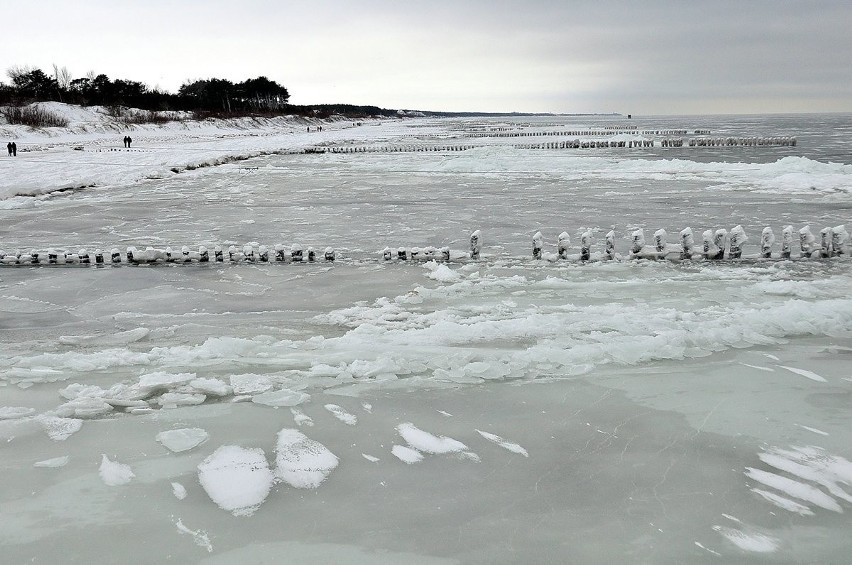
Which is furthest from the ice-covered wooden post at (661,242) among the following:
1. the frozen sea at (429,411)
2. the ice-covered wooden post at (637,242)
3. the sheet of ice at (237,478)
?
the sheet of ice at (237,478)

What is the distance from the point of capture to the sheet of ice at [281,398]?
5535 millimetres

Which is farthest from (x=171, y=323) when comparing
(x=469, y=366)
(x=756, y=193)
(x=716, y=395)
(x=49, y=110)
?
(x=49, y=110)

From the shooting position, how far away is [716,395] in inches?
219

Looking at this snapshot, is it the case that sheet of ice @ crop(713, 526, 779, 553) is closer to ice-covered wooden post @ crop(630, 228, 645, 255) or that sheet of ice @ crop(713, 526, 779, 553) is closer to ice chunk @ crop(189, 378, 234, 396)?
ice chunk @ crop(189, 378, 234, 396)

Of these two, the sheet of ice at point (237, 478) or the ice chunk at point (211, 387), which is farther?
the ice chunk at point (211, 387)

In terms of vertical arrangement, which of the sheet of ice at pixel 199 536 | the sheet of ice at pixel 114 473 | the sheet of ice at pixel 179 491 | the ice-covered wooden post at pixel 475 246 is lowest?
the sheet of ice at pixel 199 536

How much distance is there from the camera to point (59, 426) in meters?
5.11

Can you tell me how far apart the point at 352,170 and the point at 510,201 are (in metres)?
15.3

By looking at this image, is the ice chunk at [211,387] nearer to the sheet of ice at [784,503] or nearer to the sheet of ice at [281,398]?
the sheet of ice at [281,398]

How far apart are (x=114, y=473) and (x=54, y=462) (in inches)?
21.0

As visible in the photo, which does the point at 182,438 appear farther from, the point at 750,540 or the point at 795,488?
the point at 795,488

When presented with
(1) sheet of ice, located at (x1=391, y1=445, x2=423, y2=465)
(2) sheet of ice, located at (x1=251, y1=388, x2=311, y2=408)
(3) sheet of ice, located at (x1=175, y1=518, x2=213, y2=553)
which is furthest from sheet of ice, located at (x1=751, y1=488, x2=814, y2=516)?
(2) sheet of ice, located at (x1=251, y1=388, x2=311, y2=408)

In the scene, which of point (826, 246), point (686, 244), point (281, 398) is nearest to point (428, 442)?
point (281, 398)

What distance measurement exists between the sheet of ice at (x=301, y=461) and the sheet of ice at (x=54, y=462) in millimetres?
1468
